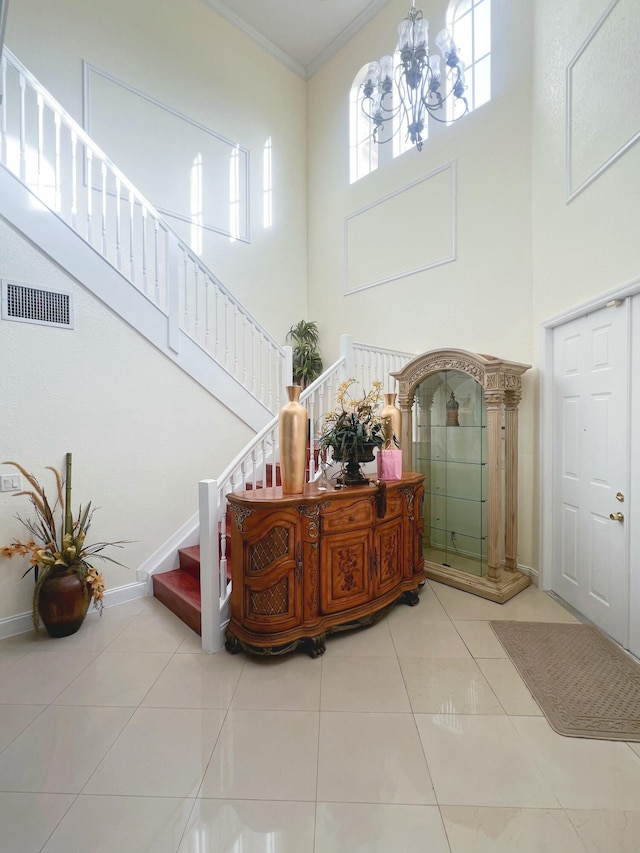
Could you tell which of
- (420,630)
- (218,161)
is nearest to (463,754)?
(420,630)

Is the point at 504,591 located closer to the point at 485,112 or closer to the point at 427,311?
the point at 427,311

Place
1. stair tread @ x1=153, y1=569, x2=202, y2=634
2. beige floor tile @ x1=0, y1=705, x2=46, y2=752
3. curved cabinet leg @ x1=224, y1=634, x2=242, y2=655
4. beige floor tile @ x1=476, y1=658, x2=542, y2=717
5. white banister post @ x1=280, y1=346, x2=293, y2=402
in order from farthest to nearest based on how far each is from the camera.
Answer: white banister post @ x1=280, y1=346, x2=293, y2=402
stair tread @ x1=153, y1=569, x2=202, y2=634
curved cabinet leg @ x1=224, y1=634, x2=242, y2=655
beige floor tile @ x1=476, y1=658, x2=542, y2=717
beige floor tile @ x1=0, y1=705, x2=46, y2=752

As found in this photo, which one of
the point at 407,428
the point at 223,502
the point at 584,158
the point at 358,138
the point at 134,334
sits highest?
the point at 358,138

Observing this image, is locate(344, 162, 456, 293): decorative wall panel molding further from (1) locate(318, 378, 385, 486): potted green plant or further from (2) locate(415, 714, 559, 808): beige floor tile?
(2) locate(415, 714, 559, 808): beige floor tile

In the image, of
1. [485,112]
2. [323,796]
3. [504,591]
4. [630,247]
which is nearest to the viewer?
[323,796]

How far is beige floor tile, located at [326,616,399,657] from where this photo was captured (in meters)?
2.62

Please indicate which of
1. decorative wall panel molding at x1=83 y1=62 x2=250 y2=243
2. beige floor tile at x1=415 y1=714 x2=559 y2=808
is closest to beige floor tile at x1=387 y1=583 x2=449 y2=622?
beige floor tile at x1=415 y1=714 x2=559 y2=808

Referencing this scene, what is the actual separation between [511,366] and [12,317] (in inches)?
161

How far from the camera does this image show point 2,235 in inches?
112

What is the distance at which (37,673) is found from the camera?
243cm

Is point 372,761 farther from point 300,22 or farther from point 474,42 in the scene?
point 300,22

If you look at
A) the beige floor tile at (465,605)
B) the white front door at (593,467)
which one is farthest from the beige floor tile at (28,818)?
the white front door at (593,467)

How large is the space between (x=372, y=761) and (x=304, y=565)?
1058 mm

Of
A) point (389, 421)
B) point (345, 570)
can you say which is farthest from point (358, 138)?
point (345, 570)
